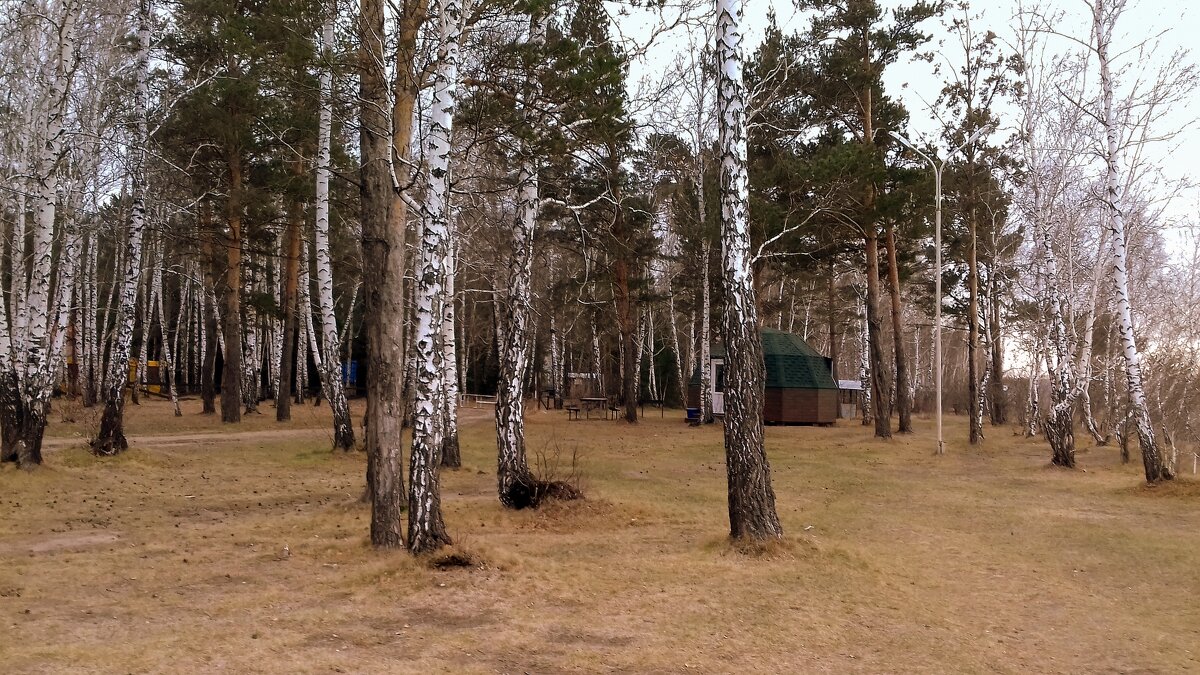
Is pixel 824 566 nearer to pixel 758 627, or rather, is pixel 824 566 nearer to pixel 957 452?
pixel 758 627

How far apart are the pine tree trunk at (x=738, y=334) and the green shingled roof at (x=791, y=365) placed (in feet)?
69.5

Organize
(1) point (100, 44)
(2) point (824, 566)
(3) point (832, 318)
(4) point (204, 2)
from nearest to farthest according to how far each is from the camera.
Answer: (2) point (824, 566), (4) point (204, 2), (1) point (100, 44), (3) point (832, 318)

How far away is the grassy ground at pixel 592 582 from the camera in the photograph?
5.52m

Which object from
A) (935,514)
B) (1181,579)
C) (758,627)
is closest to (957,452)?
(935,514)

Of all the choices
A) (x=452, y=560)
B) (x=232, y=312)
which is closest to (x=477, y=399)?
(x=232, y=312)

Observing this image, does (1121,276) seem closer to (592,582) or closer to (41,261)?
(592,582)

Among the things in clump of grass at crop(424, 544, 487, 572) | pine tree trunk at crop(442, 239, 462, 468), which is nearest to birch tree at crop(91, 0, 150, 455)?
pine tree trunk at crop(442, 239, 462, 468)

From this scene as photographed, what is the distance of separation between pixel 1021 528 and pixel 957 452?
10.6 m

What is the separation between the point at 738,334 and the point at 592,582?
2.84 meters

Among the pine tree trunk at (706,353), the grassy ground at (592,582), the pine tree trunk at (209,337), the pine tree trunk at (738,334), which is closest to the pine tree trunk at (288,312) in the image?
the pine tree trunk at (209,337)

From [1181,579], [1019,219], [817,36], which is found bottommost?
[1181,579]

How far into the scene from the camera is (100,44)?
17.3m

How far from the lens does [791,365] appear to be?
3038 cm

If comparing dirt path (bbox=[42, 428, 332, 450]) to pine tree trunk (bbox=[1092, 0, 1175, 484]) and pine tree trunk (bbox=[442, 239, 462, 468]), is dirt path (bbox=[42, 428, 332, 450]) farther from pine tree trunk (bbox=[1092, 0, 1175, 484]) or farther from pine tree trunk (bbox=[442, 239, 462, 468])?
pine tree trunk (bbox=[1092, 0, 1175, 484])
